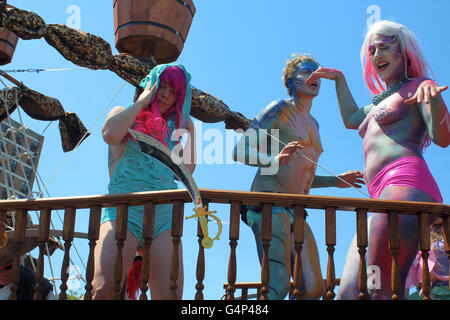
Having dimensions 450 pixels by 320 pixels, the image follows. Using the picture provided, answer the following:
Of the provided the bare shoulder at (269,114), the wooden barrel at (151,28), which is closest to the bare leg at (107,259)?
the bare shoulder at (269,114)

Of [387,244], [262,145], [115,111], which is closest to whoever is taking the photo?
[387,244]

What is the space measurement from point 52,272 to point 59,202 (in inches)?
150

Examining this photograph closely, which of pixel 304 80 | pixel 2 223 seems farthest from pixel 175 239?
pixel 304 80

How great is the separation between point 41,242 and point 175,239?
84 centimetres

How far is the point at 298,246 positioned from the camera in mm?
3529

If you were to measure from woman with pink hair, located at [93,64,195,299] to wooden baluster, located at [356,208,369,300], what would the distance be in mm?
997

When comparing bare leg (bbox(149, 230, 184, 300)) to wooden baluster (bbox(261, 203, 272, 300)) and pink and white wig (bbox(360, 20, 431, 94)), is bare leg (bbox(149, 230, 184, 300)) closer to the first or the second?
wooden baluster (bbox(261, 203, 272, 300))

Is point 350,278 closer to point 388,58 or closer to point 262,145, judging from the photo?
point 262,145

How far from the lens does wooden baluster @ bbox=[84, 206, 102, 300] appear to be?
355 centimetres

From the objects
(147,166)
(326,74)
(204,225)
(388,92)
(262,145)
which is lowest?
(204,225)

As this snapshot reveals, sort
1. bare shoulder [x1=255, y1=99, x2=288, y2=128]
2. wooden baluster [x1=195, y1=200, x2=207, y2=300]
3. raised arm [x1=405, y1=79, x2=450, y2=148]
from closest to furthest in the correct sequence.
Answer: wooden baluster [x1=195, y1=200, x2=207, y2=300] → raised arm [x1=405, y1=79, x2=450, y2=148] → bare shoulder [x1=255, y1=99, x2=288, y2=128]

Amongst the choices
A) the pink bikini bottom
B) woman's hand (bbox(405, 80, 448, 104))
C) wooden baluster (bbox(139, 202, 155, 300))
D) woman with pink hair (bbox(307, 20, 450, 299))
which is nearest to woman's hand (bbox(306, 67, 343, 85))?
woman with pink hair (bbox(307, 20, 450, 299))
